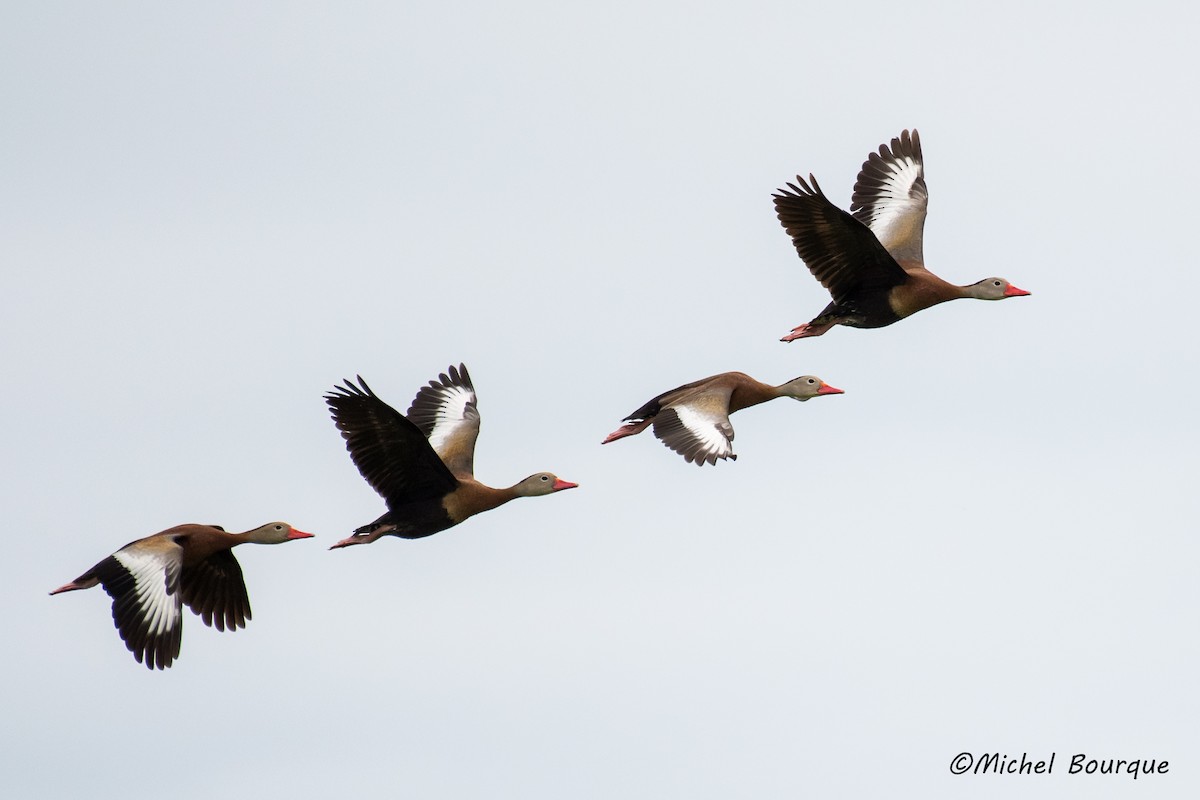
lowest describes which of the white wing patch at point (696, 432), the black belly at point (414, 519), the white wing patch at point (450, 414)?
the white wing patch at point (696, 432)

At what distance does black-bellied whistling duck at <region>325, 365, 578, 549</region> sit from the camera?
21656 millimetres

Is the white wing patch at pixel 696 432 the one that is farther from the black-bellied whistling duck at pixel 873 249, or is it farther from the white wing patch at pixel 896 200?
the white wing patch at pixel 896 200

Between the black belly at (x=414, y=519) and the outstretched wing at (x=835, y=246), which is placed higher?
the outstretched wing at (x=835, y=246)

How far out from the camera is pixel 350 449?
22.2m

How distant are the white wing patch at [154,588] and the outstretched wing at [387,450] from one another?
2107 millimetres

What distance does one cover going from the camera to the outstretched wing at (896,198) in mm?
25688

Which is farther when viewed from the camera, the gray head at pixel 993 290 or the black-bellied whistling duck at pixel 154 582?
the gray head at pixel 993 290

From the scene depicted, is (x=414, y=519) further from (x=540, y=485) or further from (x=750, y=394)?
(x=750, y=394)

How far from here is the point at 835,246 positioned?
23.8m

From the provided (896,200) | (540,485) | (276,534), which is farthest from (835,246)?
(276,534)

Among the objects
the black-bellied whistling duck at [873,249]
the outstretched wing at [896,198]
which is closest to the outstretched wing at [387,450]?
the black-bellied whistling duck at [873,249]

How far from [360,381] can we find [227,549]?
2794mm

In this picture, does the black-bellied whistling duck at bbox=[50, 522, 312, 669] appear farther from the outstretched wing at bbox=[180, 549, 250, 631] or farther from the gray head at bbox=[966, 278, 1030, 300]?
the gray head at bbox=[966, 278, 1030, 300]

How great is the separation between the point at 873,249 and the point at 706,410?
94.7 inches
